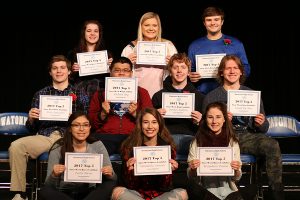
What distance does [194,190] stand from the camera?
16.9 feet

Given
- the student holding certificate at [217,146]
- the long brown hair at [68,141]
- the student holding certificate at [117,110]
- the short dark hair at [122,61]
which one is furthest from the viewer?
the short dark hair at [122,61]

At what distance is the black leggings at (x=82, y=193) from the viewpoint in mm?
5012

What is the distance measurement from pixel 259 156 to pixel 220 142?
0.50 m

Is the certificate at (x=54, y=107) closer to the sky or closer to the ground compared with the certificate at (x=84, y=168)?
closer to the sky

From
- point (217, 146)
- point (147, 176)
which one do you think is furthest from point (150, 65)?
point (147, 176)

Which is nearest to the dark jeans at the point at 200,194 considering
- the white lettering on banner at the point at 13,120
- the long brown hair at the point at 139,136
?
the long brown hair at the point at 139,136

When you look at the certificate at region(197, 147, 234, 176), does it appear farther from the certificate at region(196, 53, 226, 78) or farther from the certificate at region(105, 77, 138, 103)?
the certificate at region(196, 53, 226, 78)

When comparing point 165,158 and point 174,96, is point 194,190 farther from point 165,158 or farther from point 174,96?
point 174,96

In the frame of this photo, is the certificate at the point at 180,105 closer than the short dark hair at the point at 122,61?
Yes

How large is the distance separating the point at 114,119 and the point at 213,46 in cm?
128

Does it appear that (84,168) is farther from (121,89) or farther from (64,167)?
(121,89)

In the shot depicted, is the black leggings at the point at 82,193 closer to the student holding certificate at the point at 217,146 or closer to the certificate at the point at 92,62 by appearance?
the student holding certificate at the point at 217,146

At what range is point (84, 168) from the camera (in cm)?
505

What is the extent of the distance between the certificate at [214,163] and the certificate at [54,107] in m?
1.40
